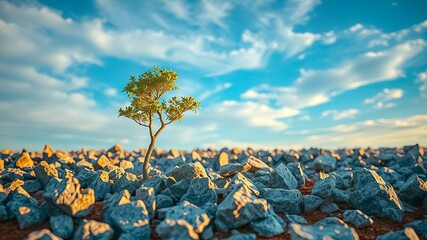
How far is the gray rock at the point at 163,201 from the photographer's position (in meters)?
9.86

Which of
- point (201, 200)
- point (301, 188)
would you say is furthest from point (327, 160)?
point (201, 200)

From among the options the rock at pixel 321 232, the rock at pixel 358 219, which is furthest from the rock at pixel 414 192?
the rock at pixel 321 232

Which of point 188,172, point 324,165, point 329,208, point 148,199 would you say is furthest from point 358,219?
point 324,165

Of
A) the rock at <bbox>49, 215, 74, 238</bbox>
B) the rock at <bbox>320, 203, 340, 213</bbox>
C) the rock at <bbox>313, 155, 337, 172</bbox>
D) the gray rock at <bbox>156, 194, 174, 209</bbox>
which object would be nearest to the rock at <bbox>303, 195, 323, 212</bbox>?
the rock at <bbox>320, 203, 340, 213</bbox>

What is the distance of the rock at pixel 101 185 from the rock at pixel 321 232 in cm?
713

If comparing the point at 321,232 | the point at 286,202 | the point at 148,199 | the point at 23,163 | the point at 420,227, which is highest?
the point at 23,163

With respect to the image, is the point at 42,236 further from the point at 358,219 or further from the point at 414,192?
the point at 414,192

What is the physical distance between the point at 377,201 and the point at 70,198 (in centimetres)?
1007

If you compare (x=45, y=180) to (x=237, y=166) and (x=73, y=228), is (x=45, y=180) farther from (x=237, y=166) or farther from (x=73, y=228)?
(x=237, y=166)

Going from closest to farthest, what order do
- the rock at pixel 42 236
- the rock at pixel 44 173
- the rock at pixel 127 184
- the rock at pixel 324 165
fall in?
the rock at pixel 42 236
the rock at pixel 127 184
the rock at pixel 44 173
the rock at pixel 324 165

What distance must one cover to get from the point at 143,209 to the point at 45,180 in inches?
287

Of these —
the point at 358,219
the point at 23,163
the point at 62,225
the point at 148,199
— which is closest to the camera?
the point at 62,225

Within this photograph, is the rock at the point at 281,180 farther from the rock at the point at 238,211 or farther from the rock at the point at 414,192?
the rock at the point at 238,211

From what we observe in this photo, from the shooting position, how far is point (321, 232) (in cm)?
816
